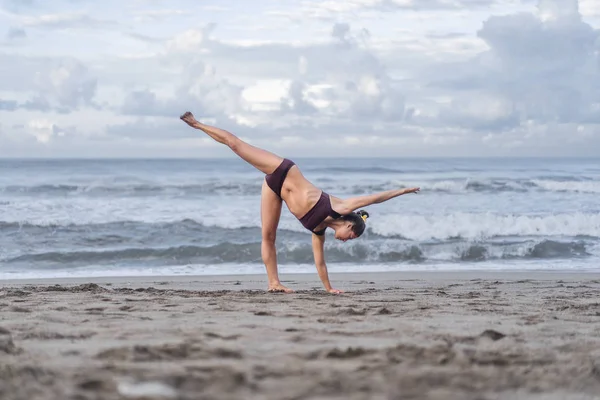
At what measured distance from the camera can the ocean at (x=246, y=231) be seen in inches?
489

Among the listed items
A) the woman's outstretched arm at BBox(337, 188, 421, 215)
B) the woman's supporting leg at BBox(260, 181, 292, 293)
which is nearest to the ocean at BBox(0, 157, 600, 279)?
the woman's supporting leg at BBox(260, 181, 292, 293)

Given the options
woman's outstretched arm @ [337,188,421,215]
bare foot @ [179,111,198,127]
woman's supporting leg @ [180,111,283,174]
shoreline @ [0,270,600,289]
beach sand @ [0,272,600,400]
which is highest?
bare foot @ [179,111,198,127]

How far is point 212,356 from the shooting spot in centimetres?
375

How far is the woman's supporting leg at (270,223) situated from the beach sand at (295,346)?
19.6 inches

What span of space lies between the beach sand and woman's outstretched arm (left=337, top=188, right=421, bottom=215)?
79 centimetres

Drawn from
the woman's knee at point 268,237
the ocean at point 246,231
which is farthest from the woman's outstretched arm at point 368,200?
the ocean at point 246,231

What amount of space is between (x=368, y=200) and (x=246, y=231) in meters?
9.54

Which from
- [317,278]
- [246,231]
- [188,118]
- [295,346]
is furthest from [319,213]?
[246,231]

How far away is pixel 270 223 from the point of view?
24.0ft

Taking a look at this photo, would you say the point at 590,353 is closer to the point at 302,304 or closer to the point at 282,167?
the point at 302,304

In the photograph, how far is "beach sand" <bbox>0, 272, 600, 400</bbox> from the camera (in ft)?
10.4

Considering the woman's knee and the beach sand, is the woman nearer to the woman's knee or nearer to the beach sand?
the woman's knee

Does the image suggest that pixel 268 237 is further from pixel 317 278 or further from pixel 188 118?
pixel 317 278

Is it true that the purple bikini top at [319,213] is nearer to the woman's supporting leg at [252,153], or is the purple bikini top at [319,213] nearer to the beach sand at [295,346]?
the woman's supporting leg at [252,153]
